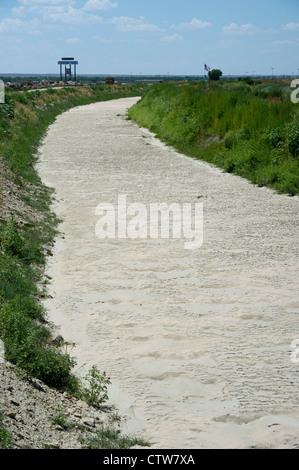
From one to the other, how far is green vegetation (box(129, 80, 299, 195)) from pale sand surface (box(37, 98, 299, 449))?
2.04m

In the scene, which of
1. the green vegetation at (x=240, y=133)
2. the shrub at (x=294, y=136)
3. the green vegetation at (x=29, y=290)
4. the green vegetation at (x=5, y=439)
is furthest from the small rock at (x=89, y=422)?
the shrub at (x=294, y=136)

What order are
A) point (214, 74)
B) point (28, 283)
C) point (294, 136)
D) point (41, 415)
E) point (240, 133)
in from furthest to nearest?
point (214, 74)
point (240, 133)
point (294, 136)
point (28, 283)
point (41, 415)

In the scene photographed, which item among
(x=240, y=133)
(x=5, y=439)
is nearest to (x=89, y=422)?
(x=5, y=439)

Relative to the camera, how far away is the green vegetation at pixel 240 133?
16.2 m

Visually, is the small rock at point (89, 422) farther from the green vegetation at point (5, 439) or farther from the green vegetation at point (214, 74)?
the green vegetation at point (214, 74)

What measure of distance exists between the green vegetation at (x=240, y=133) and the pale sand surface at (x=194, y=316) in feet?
6.69

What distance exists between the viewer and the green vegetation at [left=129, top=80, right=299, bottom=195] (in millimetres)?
16234

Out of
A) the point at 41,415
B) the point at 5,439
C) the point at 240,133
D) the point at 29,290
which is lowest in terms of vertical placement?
the point at 41,415

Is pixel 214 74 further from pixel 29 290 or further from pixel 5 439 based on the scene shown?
pixel 5 439

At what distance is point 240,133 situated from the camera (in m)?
19.5

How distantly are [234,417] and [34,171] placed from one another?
12960 millimetres

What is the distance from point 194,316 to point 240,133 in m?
13.1

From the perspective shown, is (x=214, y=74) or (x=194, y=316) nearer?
(x=194, y=316)

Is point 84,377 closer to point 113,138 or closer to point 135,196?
point 135,196
